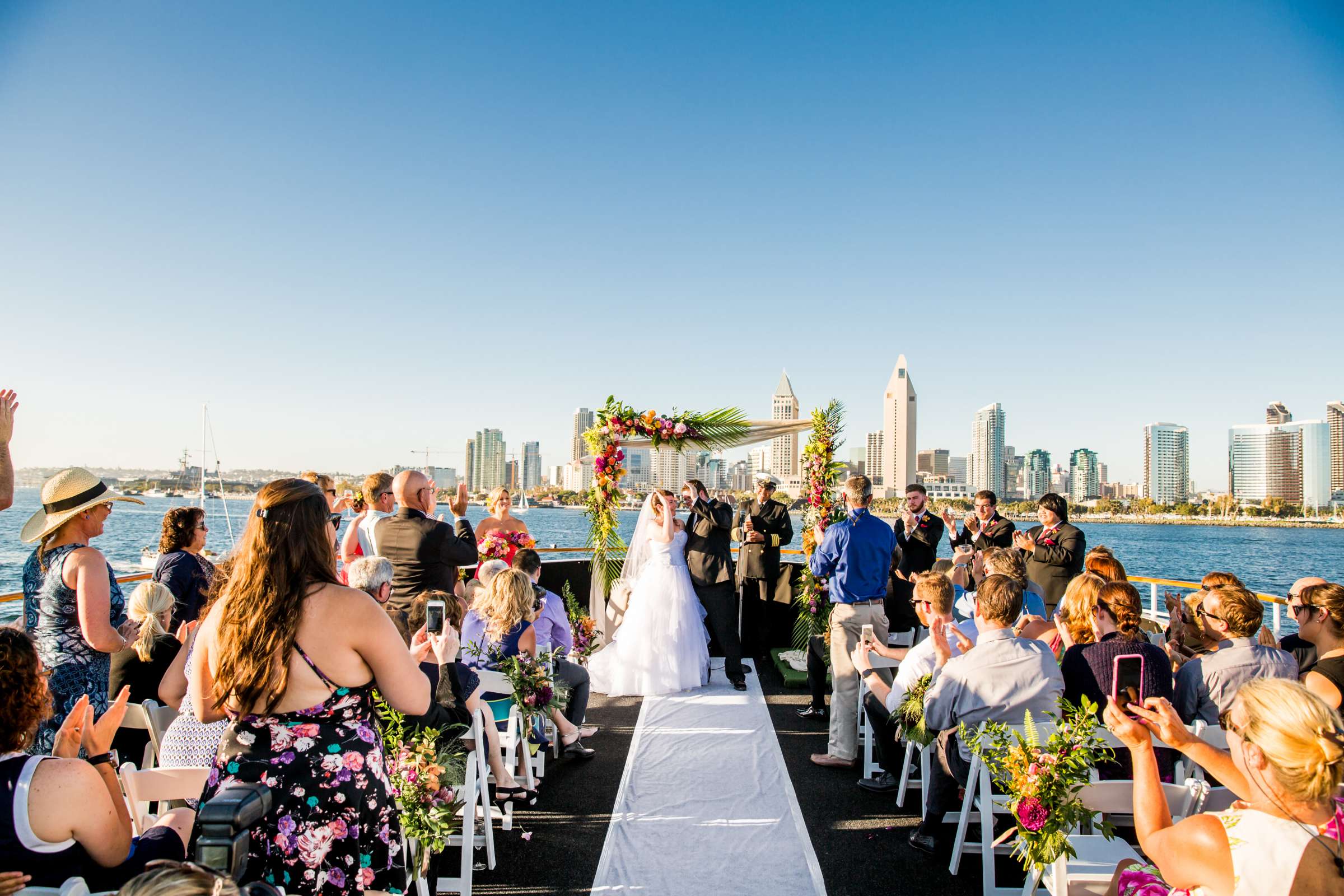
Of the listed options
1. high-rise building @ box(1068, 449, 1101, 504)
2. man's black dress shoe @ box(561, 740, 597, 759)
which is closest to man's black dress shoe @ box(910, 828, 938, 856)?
man's black dress shoe @ box(561, 740, 597, 759)

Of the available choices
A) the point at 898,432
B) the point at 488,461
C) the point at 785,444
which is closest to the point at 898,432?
the point at 898,432

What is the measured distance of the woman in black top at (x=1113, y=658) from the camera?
3.31 metres

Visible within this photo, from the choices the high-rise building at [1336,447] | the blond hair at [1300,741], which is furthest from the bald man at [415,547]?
the high-rise building at [1336,447]

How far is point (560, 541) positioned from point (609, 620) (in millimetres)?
54449

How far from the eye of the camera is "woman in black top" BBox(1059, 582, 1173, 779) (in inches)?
130

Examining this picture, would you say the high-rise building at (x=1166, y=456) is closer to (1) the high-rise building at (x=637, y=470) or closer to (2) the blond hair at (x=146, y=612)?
(1) the high-rise building at (x=637, y=470)

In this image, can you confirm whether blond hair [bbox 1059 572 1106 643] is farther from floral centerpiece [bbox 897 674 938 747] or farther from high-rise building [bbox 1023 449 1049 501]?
high-rise building [bbox 1023 449 1049 501]

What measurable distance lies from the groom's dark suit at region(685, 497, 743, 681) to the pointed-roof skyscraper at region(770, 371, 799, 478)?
1.33 metres

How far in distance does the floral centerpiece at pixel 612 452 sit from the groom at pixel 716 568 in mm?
883

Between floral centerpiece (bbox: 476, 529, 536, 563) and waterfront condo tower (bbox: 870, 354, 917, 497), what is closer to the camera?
floral centerpiece (bbox: 476, 529, 536, 563)

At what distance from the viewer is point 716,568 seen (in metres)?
7.15

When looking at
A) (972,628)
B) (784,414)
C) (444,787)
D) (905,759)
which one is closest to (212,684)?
(444,787)

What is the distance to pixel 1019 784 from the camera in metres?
2.80

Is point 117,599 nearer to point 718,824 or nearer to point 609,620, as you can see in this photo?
point 718,824
